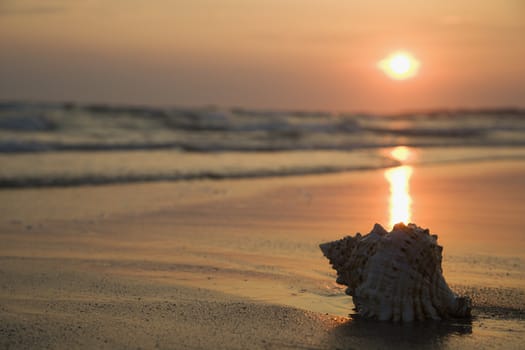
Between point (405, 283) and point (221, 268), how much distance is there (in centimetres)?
184

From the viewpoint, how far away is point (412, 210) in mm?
8711

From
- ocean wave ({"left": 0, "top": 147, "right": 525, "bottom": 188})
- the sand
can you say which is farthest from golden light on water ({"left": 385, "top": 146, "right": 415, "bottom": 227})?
ocean wave ({"left": 0, "top": 147, "right": 525, "bottom": 188})

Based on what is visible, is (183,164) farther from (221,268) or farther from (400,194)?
(221,268)

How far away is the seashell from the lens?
417 centimetres

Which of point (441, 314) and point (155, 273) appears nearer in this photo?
point (441, 314)

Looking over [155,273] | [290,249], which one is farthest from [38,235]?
[290,249]

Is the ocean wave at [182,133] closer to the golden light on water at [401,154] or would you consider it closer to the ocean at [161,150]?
the ocean at [161,150]

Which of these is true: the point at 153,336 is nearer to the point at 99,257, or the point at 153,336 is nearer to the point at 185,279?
the point at 185,279

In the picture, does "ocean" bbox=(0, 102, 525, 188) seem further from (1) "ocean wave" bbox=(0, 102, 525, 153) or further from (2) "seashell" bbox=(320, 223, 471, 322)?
(2) "seashell" bbox=(320, 223, 471, 322)

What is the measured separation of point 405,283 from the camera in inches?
163

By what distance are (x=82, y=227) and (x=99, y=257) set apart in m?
1.49

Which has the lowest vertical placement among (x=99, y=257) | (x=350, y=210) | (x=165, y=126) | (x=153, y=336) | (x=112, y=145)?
(x=153, y=336)

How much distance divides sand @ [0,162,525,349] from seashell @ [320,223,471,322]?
3.3 inches

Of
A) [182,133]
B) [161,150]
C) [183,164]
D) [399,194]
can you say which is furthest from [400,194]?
[182,133]
